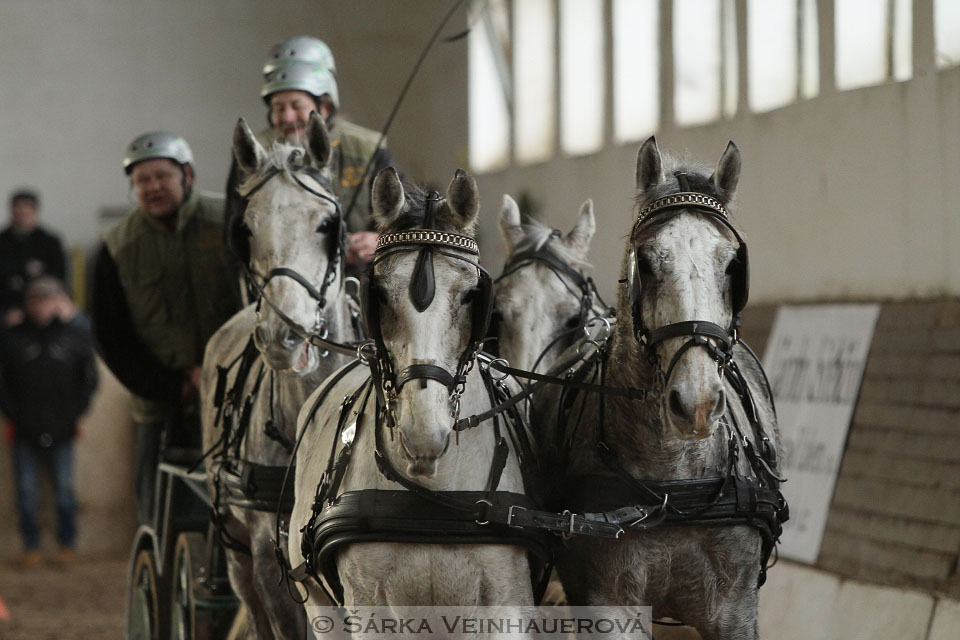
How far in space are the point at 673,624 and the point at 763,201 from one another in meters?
6.29

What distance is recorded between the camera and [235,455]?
429 centimetres

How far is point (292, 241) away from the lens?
3859 mm

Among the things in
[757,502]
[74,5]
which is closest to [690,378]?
[757,502]

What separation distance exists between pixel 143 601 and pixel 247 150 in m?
2.63

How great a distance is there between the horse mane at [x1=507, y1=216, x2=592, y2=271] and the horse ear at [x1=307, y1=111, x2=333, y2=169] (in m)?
1.14

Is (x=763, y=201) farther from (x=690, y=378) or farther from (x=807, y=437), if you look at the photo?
(x=690, y=378)

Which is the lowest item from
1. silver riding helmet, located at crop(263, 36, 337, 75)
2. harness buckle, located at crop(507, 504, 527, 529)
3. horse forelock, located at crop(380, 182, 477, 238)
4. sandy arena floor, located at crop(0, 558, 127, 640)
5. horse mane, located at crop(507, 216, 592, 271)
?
sandy arena floor, located at crop(0, 558, 127, 640)

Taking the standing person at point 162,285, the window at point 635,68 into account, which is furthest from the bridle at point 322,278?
the window at point 635,68

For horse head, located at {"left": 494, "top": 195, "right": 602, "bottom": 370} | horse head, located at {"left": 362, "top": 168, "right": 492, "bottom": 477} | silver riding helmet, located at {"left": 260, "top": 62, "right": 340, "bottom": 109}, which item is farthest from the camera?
silver riding helmet, located at {"left": 260, "top": 62, "right": 340, "bottom": 109}

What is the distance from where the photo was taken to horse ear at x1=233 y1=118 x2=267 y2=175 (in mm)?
4086

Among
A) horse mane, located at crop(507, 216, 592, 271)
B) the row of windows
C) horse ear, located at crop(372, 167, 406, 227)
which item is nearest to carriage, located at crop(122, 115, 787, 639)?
horse ear, located at crop(372, 167, 406, 227)

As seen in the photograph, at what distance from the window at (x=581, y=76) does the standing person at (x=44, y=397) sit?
529cm

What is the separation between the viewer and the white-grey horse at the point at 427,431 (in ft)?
8.98

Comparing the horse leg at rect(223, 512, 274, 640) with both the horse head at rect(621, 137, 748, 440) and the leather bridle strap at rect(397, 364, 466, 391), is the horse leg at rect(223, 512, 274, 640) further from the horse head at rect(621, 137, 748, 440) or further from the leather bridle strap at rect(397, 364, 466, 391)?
the horse head at rect(621, 137, 748, 440)
